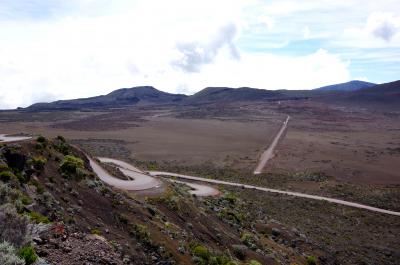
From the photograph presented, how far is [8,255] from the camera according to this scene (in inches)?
390

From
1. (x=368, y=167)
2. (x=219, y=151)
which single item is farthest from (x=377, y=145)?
(x=219, y=151)

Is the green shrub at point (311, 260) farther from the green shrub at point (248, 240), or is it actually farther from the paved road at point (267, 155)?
the paved road at point (267, 155)

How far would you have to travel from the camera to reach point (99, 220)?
17203mm

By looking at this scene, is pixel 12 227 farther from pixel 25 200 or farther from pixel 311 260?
pixel 311 260

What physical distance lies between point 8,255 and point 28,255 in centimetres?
86

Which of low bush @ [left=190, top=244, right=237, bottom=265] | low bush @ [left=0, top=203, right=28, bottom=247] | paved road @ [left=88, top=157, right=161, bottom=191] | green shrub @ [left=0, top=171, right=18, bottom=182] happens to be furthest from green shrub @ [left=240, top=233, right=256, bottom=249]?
low bush @ [left=0, top=203, right=28, bottom=247]

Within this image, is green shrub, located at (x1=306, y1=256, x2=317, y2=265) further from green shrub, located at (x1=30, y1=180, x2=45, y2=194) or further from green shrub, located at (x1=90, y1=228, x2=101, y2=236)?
green shrub, located at (x1=30, y1=180, x2=45, y2=194)

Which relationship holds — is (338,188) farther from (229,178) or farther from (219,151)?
(219,151)


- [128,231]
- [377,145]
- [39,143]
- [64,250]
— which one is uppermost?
[39,143]

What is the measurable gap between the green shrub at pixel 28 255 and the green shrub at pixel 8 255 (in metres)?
0.15

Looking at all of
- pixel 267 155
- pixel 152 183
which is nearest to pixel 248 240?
pixel 152 183

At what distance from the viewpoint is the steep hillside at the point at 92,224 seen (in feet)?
40.7

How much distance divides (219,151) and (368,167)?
2534cm

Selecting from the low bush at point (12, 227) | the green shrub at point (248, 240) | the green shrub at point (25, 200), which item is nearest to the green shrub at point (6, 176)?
the green shrub at point (25, 200)
